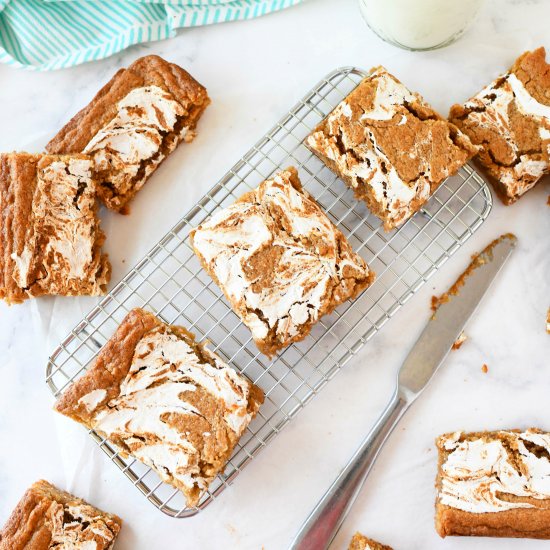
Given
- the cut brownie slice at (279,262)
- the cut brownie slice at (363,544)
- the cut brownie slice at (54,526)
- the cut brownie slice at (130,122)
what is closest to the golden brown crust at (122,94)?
the cut brownie slice at (130,122)

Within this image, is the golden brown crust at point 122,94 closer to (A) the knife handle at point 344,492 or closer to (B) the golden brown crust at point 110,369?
(B) the golden brown crust at point 110,369

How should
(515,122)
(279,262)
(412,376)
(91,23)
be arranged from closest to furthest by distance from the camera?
(279,262) → (515,122) → (412,376) → (91,23)

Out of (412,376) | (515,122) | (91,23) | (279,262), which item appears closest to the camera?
(279,262)

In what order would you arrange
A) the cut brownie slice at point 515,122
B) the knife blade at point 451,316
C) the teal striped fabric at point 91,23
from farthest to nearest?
1. the teal striped fabric at point 91,23
2. the knife blade at point 451,316
3. the cut brownie slice at point 515,122

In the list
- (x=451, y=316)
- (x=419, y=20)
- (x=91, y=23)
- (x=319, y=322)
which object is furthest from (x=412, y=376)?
(x=91, y=23)

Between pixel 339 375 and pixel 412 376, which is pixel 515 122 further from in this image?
pixel 339 375

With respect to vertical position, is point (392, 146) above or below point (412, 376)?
above
